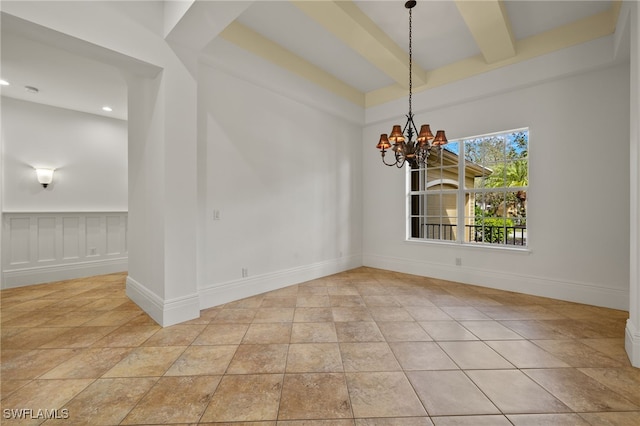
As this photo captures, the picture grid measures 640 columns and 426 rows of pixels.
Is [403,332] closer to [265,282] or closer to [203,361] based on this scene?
[203,361]

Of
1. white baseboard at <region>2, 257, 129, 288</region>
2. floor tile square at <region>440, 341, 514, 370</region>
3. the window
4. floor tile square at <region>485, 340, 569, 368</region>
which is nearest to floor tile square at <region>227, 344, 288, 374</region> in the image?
floor tile square at <region>440, 341, 514, 370</region>

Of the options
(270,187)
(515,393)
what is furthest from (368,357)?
(270,187)

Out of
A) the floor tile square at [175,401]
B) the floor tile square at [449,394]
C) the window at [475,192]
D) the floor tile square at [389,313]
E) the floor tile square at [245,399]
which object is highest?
the window at [475,192]

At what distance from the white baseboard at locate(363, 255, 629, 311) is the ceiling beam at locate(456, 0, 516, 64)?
314 centimetres

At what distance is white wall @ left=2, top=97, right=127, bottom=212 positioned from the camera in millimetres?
4160

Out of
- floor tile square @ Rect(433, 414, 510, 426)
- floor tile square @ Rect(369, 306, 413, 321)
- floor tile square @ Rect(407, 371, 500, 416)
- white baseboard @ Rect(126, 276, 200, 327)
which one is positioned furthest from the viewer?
floor tile square @ Rect(369, 306, 413, 321)

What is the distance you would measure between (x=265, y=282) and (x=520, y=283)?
368 cm

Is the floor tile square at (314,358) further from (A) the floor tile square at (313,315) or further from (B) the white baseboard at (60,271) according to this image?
(B) the white baseboard at (60,271)

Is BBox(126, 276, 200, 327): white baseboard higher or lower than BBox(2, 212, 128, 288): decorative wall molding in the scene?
lower

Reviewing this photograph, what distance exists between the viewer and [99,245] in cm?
480

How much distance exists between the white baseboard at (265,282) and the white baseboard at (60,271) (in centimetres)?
296

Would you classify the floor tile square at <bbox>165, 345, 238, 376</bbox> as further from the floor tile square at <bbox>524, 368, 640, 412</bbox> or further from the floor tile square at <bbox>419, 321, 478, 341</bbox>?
the floor tile square at <bbox>524, 368, 640, 412</bbox>

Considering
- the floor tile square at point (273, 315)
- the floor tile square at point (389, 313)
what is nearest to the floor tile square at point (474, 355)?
the floor tile square at point (389, 313)

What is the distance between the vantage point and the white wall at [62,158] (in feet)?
13.6
